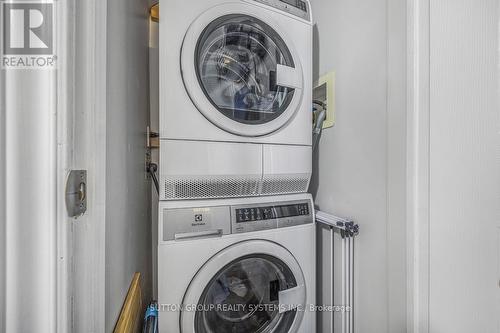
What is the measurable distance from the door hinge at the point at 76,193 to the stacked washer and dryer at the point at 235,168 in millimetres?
408

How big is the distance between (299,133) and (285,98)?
0.17 meters

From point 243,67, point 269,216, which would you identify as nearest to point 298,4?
point 243,67

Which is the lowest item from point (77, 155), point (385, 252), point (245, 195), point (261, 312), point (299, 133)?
point (261, 312)

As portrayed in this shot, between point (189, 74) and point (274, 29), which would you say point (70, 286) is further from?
point (274, 29)

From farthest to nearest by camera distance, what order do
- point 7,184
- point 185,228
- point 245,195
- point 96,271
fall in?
point 245,195 → point 185,228 → point 96,271 → point 7,184

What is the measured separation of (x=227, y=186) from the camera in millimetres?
986

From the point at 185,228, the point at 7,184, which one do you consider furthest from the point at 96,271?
the point at 185,228

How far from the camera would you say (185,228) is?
0.89 meters

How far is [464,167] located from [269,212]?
70cm

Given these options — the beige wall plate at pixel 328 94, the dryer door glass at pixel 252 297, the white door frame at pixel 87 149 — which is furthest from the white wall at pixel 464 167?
the white door frame at pixel 87 149

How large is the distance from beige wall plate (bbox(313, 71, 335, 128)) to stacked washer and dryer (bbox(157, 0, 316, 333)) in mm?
139

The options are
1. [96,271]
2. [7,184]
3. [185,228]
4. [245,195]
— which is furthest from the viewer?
[245,195]

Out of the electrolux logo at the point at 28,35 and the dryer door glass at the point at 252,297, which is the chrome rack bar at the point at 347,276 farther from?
the electrolux logo at the point at 28,35

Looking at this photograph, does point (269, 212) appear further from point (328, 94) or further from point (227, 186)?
point (328, 94)
